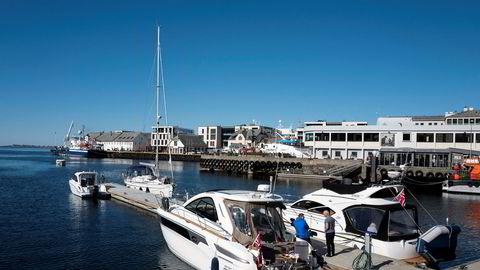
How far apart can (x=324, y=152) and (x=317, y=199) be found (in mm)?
60997

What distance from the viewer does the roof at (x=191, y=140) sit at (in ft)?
584

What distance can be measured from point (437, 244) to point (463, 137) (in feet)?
197

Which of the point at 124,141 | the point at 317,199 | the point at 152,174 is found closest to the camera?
the point at 317,199

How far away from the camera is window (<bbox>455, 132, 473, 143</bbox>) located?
66625 mm

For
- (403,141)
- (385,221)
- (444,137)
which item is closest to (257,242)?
(385,221)

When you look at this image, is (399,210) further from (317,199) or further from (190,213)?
(190,213)

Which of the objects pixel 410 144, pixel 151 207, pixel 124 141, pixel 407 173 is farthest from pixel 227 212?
pixel 124 141

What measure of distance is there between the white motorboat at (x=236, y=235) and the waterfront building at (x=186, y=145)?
15748 centimetres

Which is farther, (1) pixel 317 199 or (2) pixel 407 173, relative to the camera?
(2) pixel 407 173

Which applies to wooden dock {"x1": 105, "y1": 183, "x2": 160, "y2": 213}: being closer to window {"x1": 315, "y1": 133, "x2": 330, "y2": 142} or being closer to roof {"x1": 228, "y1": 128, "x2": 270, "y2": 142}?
window {"x1": 315, "y1": 133, "x2": 330, "y2": 142}

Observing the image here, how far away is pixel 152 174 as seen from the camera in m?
47.7

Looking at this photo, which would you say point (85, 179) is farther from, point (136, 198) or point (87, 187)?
point (136, 198)

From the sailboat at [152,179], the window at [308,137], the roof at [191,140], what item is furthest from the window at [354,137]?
the roof at [191,140]

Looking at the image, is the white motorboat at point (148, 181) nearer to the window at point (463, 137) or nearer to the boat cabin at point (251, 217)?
the boat cabin at point (251, 217)
